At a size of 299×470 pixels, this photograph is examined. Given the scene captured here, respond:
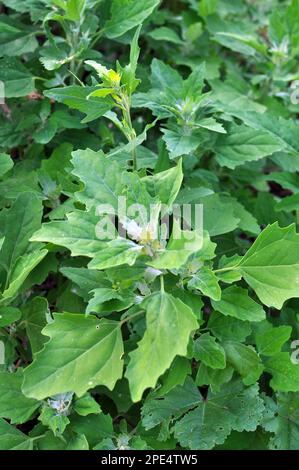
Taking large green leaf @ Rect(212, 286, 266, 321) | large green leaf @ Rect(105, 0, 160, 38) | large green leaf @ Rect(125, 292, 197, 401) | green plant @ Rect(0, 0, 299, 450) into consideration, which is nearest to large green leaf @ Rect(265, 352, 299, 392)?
green plant @ Rect(0, 0, 299, 450)

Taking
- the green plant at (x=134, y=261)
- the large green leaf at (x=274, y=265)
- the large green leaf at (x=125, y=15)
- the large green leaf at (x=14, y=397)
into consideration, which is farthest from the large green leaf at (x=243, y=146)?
the large green leaf at (x=14, y=397)

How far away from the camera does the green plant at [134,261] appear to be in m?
1.20

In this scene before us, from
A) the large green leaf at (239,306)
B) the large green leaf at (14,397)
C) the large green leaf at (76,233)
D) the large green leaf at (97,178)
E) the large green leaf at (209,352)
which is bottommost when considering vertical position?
the large green leaf at (14,397)

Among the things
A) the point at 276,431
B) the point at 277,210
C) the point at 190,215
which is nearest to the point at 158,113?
the point at 190,215

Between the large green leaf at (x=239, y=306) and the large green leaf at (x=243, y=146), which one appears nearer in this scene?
the large green leaf at (x=239, y=306)

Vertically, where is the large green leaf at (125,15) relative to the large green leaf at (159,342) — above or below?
above

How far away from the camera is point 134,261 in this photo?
115 cm

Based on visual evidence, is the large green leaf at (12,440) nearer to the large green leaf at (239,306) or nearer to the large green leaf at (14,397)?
the large green leaf at (14,397)

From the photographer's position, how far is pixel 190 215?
1.51 meters

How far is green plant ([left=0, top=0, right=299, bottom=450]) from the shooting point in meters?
1.20

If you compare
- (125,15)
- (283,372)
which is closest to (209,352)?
(283,372)

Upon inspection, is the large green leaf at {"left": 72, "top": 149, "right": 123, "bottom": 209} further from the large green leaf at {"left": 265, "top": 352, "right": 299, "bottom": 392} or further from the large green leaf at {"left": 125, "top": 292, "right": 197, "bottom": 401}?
the large green leaf at {"left": 265, "top": 352, "right": 299, "bottom": 392}

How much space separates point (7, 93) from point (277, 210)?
901mm

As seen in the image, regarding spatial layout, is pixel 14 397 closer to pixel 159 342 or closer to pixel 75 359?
pixel 75 359
